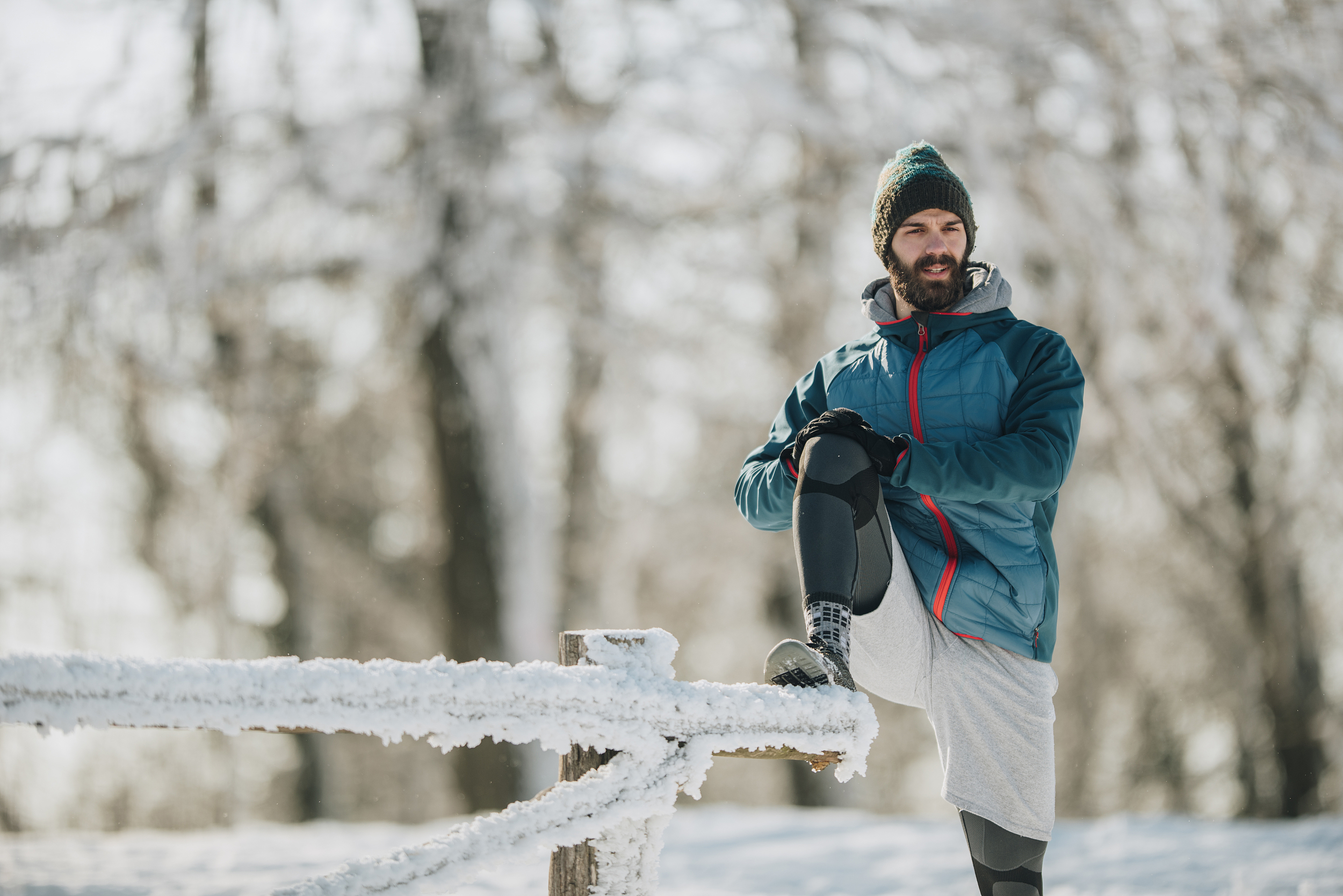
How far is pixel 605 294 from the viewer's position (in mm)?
6371

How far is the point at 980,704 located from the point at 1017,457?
49cm

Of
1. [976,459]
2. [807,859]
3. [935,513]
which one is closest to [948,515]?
[935,513]

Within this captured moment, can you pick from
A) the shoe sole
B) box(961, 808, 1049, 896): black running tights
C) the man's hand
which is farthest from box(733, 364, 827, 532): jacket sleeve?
box(961, 808, 1049, 896): black running tights

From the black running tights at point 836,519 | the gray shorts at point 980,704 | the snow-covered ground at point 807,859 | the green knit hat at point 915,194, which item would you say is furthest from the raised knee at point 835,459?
the snow-covered ground at point 807,859

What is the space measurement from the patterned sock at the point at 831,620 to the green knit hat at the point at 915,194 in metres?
0.74

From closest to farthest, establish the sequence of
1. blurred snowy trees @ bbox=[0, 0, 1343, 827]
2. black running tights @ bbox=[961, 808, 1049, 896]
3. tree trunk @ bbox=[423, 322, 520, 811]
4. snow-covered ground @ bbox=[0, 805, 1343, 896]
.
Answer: black running tights @ bbox=[961, 808, 1049, 896] < snow-covered ground @ bbox=[0, 805, 1343, 896] < blurred snowy trees @ bbox=[0, 0, 1343, 827] < tree trunk @ bbox=[423, 322, 520, 811]

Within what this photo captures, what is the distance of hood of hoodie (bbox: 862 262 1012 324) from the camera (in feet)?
6.68

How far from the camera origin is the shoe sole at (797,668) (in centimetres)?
171

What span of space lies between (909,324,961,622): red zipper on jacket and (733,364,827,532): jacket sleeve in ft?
0.67

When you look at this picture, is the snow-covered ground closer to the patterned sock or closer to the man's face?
the patterned sock

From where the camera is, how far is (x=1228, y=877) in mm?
3645

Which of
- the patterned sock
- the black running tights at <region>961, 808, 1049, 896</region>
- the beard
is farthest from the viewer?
the beard

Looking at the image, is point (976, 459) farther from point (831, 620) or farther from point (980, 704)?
point (980, 704)

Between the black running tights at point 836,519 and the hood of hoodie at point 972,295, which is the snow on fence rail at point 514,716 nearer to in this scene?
the black running tights at point 836,519
